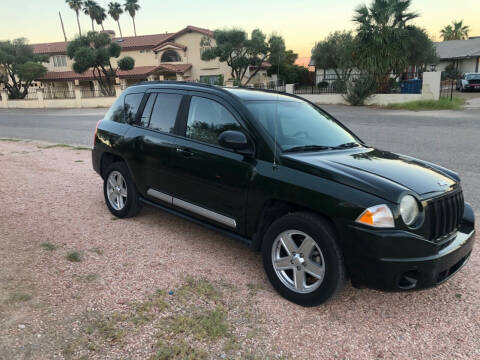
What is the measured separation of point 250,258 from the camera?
4.12 meters

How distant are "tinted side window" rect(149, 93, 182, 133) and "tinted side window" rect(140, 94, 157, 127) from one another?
71 millimetres

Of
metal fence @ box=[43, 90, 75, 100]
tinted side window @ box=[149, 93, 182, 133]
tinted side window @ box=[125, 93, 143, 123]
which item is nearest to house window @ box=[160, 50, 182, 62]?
metal fence @ box=[43, 90, 75, 100]

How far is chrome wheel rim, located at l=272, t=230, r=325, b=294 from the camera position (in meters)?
3.11

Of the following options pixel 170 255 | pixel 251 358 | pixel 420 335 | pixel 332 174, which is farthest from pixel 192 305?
pixel 420 335

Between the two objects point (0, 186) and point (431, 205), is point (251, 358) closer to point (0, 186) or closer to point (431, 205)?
point (431, 205)

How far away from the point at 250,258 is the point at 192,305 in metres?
1.07

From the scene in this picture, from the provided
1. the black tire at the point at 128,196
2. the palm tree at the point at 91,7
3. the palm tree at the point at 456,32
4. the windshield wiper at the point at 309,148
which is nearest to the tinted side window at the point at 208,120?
the windshield wiper at the point at 309,148

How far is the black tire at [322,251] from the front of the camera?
2945 mm

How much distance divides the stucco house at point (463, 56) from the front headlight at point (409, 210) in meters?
48.3

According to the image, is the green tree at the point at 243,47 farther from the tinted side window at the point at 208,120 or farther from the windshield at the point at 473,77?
the tinted side window at the point at 208,120

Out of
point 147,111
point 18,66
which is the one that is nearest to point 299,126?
point 147,111

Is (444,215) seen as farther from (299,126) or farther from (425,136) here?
(425,136)

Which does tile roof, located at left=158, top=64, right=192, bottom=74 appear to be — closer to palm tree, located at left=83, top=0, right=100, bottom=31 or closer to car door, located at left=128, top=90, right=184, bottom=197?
palm tree, located at left=83, top=0, right=100, bottom=31

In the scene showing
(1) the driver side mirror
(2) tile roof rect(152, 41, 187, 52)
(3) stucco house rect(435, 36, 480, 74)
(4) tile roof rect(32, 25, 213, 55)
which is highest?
(4) tile roof rect(32, 25, 213, 55)
